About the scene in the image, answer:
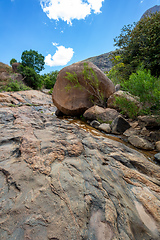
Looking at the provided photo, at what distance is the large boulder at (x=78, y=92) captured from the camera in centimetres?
555

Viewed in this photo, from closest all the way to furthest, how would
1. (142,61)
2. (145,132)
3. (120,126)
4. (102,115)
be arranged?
(145,132)
(120,126)
(102,115)
(142,61)

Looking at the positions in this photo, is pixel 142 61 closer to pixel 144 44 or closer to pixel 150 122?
pixel 144 44

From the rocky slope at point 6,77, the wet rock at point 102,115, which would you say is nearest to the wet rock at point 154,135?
the wet rock at point 102,115

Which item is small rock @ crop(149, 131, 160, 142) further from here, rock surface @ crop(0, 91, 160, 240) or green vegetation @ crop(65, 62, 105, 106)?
green vegetation @ crop(65, 62, 105, 106)

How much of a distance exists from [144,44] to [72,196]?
9497 mm

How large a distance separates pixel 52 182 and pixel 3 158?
83 cm

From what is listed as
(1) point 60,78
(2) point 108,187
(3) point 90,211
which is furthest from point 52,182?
(1) point 60,78

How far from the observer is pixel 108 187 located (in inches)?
49.3

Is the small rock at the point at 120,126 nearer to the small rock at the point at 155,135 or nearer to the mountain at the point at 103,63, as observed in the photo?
the small rock at the point at 155,135

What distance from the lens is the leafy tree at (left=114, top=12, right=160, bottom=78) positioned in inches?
271

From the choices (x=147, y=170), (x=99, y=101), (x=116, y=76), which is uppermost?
(x=116, y=76)

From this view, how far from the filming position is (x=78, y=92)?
568cm

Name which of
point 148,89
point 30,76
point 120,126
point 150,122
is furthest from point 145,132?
point 30,76

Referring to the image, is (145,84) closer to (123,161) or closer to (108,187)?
(123,161)
